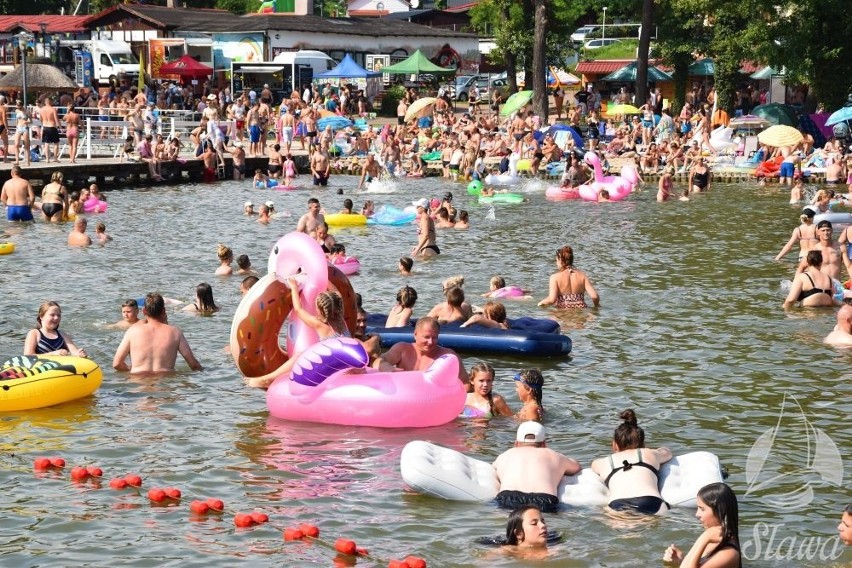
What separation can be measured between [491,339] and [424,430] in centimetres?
278

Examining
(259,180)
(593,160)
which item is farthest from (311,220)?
(259,180)

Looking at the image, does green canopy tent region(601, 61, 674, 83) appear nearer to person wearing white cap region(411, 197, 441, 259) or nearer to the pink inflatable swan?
the pink inflatable swan

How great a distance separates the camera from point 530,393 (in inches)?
438

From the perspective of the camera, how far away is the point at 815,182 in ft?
105

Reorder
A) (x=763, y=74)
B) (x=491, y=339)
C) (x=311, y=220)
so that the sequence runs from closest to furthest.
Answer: (x=491, y=339) < (x=311, y=220) < (x=763, y=74)

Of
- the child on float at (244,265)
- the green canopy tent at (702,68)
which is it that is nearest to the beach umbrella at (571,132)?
the green canopy tent at (702,68)

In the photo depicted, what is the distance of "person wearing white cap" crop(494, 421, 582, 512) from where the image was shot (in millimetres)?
8977

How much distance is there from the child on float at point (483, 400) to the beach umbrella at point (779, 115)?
2766 cm

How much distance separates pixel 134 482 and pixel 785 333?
8666mm

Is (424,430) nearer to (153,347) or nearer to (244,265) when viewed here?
(153,347)

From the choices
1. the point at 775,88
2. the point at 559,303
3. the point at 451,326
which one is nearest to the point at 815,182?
the point at 775,88

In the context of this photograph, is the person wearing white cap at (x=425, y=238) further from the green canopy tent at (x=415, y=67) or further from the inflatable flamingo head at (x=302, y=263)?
the green canopy tent at (x=415, y=67)

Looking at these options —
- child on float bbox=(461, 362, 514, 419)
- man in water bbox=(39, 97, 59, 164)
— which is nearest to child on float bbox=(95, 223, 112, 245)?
man in water bbox=(39, 97, 59, 164)

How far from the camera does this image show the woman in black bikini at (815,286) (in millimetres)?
16219
